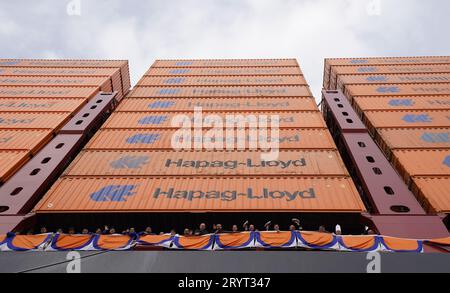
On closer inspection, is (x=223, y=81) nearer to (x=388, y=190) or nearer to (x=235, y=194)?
(x=235, y=194)

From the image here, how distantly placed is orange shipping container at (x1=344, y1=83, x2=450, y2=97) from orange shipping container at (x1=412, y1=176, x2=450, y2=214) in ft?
35.4

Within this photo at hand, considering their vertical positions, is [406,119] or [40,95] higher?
[40,95]

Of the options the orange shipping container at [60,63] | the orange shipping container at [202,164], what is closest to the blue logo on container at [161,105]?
the orange shipping container at [202,164]

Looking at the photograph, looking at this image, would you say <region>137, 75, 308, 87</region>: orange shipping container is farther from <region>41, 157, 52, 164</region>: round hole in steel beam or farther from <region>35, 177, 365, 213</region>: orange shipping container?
<region>35, 177, 365, 213</region>: orange shipping container

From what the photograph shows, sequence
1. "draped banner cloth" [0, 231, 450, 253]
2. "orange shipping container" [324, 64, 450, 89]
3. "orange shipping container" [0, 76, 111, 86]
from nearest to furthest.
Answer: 1. "draped banner cloth" [0, 231, 450, 253]
2. "orange shipping container" [0, 76, 111, 86]
3. "orange shipping container" [324, 64, 450, 89]

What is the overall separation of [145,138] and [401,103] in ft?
55.4

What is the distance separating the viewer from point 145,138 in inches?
733

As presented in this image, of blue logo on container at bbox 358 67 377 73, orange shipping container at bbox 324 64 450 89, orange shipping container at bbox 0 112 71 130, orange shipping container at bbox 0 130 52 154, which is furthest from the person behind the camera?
blue logo on container at bbox 358 67 377 73

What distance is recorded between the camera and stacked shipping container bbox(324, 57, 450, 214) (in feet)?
46.9

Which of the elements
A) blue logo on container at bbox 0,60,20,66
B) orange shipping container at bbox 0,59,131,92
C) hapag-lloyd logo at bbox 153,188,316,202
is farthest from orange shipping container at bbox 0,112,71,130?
blue logo on container at bbox 0,60,20,66

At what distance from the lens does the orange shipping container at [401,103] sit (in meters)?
21.1

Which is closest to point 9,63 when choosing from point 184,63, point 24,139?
point 184,63

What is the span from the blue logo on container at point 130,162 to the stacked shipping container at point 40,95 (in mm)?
4722
